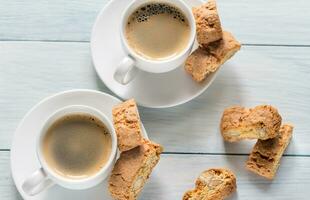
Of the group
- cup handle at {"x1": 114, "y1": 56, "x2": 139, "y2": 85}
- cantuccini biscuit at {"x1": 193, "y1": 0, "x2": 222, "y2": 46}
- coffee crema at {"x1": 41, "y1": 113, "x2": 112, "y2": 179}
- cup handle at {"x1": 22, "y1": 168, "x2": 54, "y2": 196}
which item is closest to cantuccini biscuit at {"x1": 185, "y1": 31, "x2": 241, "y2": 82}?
cantuccini biscuit at {"x1": 193, "y1": 0, "x2": 222, "y2": 46}

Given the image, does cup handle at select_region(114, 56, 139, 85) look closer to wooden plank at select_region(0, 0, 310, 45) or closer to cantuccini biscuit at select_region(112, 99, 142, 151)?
cantuccini biscuit at select_region(112, 99, 142, 151)

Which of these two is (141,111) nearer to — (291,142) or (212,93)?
(212,93)

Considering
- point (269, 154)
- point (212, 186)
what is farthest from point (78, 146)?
point (269, 154)

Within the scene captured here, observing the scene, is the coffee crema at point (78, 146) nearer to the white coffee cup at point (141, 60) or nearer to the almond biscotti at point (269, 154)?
the white coffee cup at point (141, 60)

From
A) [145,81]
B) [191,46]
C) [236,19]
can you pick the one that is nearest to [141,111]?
[145,81]

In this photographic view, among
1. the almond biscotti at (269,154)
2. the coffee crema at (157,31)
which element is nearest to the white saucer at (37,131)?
the coffee crema at (157,31)
